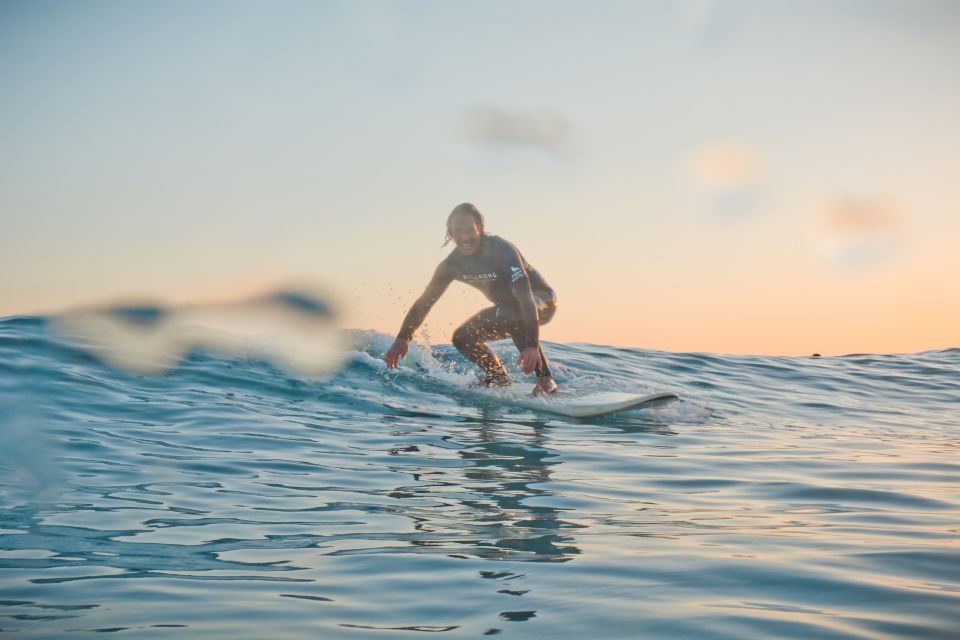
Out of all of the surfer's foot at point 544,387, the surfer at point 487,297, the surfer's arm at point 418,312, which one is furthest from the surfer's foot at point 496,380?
the surfer's arm at point 418,312

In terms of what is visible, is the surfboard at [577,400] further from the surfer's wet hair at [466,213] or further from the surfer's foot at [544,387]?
the surfer's wet hair at [466,213]

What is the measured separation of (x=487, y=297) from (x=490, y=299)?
48mm

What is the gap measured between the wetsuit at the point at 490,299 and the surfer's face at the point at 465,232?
15 cm

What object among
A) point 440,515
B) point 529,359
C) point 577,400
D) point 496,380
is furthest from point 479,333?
point 440,515

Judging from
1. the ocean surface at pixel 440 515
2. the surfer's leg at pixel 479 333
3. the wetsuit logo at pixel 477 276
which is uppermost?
the wetsuit logo at pixel 477 276

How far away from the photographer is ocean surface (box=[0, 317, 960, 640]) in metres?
3.03

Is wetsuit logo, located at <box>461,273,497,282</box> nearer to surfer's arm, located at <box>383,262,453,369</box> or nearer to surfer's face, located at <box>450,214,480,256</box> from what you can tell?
surfer's arm, located at <box>383,262,453,369</box>

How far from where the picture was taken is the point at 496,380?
35.5 ft

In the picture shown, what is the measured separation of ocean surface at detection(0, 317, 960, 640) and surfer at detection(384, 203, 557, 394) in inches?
23.3

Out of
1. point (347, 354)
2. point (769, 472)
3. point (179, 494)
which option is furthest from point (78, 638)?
point (347, 354)

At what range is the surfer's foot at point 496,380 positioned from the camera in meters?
10.7

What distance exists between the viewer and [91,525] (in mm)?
4434

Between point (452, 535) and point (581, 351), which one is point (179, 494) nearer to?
point (452, 535)

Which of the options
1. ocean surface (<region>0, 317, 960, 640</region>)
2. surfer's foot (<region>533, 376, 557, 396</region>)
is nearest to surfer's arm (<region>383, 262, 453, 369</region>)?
ocean surface (<region>0, 317, 960, 640</region>)
